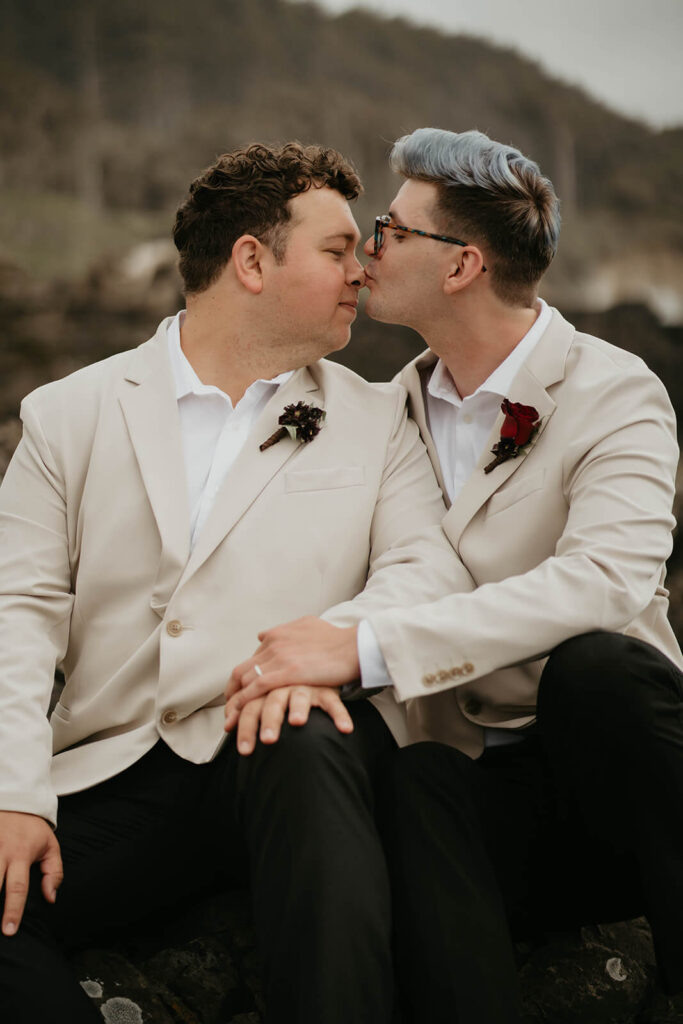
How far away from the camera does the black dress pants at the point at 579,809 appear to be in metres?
2.19

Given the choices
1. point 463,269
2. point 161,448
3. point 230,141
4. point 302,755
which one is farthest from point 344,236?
point 230,141

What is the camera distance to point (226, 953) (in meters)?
2.87

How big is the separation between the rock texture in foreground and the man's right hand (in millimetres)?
362

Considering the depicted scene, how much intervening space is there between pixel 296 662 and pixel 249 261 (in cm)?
144

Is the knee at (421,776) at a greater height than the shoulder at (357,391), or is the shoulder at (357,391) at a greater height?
the shoulder at (357,391)

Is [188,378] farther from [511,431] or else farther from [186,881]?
[186,881]

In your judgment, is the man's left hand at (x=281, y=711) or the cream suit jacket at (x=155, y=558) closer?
the man's left hand at (x=281, y=711)

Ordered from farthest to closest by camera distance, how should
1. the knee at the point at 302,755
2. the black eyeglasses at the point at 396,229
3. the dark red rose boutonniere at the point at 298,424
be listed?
the black eyeglasses at the point at 396,229
the dark red rose boutonniere at the point at 298,424
the knee at the point at 302,755

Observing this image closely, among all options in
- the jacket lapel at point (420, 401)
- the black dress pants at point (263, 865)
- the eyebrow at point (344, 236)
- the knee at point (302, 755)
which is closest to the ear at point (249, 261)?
the eyebrow at point (344, 236)

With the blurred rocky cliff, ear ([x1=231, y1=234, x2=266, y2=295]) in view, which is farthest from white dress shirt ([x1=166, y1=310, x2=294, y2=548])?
the blurred rocky cliff

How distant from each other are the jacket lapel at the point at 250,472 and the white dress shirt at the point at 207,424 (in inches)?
2.2

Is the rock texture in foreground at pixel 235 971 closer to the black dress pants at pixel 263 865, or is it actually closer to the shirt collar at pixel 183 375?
the black dress pants at pixel 263 865

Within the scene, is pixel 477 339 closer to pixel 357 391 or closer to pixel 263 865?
pixel 357 391

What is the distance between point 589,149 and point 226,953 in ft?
29.7
